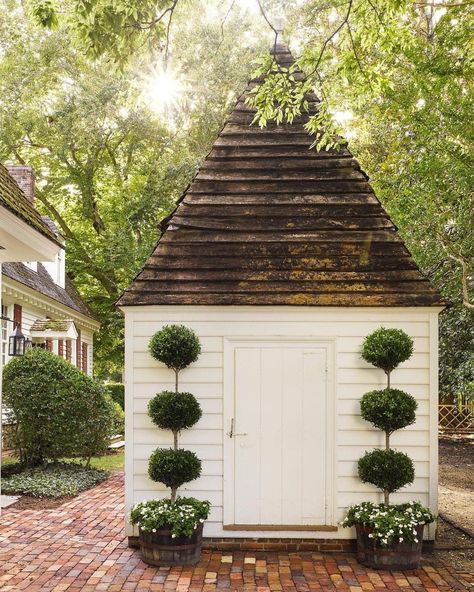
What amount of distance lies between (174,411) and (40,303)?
41.3 ft

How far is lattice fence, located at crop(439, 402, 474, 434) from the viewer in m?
22.9

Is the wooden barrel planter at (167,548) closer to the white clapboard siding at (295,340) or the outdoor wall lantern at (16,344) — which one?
the white clapboard siding at (295,340)

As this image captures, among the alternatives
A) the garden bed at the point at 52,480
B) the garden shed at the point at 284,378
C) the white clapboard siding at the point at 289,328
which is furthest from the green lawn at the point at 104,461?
the white clapboard siding at the point at 289,328

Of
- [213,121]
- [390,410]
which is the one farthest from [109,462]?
[213,121]

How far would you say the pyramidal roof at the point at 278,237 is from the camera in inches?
308

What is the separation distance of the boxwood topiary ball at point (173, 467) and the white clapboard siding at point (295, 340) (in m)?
0.31

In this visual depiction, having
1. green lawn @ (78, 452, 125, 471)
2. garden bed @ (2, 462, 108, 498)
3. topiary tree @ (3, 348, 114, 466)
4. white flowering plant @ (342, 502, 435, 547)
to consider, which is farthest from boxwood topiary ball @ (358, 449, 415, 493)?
green lawn @ (78, 452, 125, 471)

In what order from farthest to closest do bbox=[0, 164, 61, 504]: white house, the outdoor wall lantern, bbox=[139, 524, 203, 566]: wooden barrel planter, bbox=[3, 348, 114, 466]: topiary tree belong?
bbox=[3, 348, 114, 466]: topiary tree, the outdoor wall lantern, bbox=[139, 524, 203, 566]: wooden barrel planter, bbox=[0, 164, 61, 504]: white house


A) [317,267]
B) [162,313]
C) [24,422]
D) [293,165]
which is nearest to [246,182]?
[293,165]

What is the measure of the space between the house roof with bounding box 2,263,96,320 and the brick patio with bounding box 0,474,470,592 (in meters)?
8.94

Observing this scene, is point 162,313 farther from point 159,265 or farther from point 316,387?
point 316,387

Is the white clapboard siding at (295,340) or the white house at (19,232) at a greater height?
the white house at (19,232)

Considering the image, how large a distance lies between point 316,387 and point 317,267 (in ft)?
4.63

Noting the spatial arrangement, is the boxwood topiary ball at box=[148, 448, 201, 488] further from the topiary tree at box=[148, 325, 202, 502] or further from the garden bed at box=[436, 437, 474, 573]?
the garden bed at box=[436, 437, 474, 573]
